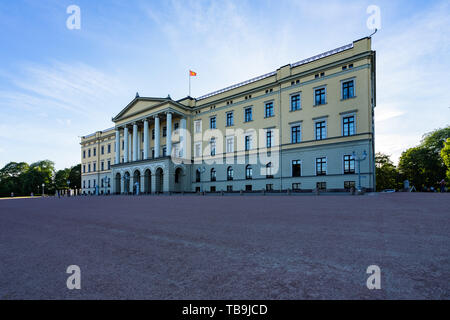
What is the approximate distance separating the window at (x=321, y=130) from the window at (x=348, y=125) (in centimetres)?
209

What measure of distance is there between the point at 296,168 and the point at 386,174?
42.2 m

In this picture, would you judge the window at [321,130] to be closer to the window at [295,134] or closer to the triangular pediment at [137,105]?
the window at [295,134]

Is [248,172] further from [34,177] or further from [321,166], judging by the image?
[34,177]

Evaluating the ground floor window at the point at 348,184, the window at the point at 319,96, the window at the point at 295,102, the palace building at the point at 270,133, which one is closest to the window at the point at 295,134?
the palace building at the point at 270,133

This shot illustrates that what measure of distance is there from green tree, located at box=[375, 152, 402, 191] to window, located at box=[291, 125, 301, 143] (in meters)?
38.8

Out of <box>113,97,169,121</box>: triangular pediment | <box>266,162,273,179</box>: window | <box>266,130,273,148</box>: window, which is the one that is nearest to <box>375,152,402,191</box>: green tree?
<box>266,130,273,148</box>: window

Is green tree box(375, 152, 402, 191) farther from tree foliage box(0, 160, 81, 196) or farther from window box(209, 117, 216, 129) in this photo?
tree foliage box(0, 160, 81, 196)

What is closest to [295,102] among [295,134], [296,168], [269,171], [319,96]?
[319,96]

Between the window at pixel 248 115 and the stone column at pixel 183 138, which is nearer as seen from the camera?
the window at pixel 248 115

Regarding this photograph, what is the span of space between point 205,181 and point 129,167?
53.0 feet

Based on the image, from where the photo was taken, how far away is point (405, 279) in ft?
7.29

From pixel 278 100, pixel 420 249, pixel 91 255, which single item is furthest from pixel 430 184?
pixel 91 255

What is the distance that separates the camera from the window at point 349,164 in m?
24.9

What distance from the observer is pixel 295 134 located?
98.4 feet
